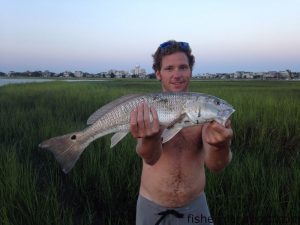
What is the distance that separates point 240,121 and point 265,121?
499 millimetres

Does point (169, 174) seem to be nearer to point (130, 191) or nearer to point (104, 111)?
point (104, 111)

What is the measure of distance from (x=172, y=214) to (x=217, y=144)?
610 mm

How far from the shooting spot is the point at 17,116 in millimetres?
8547

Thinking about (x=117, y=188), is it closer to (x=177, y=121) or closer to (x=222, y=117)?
(x=177, y=121)

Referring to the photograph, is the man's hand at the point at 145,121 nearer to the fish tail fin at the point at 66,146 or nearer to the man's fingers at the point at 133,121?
the man's fingers at the point at 133,121

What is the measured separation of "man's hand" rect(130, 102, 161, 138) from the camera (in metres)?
2.25

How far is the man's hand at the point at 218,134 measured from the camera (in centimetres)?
218

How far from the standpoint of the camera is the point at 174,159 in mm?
2586

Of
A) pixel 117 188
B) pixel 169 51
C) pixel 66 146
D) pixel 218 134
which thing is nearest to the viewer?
pixel 218 134

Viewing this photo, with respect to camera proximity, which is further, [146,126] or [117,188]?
[117,188]

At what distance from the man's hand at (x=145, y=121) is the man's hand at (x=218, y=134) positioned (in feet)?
1.11

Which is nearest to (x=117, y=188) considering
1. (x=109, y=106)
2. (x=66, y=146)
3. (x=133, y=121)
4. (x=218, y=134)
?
(x=66, y=146)

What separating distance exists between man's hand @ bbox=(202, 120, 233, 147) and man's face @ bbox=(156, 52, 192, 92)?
509mm

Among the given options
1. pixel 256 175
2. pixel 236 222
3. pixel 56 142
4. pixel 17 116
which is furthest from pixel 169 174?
pixel 17 116
